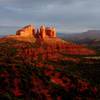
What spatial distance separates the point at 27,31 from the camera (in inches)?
7525

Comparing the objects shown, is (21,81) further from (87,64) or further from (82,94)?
(87,64)

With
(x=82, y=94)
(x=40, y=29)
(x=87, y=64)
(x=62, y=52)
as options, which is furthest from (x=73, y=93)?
(x=40, y=29)

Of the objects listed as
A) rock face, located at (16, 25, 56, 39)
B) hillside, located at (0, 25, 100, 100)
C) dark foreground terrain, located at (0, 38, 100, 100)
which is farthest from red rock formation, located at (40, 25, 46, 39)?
dark foreground terrain, located at (0, 38, 100, 100)

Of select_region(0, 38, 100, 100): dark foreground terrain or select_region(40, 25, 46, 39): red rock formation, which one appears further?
select_region(40, 25, 46, 39): red rock formation

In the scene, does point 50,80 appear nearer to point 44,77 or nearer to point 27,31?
point 44,77

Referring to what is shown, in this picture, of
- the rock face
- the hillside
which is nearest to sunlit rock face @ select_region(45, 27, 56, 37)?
the rock face

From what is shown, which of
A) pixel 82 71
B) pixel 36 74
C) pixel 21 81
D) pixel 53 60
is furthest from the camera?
pixel 53 60

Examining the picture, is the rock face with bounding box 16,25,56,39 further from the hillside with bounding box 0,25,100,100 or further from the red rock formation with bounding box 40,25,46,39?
the hillside with bounding box 0,25,100,100

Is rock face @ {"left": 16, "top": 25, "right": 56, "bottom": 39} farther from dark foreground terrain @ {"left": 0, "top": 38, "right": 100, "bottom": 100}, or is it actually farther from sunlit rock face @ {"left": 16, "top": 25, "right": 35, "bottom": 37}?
dark foreground terrain @ {"left": 0, "top": 38, "right": 100, "bottom": 100}

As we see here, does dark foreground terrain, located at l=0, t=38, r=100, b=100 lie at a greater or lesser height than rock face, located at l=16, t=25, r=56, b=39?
lesser

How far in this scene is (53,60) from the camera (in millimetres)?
137875

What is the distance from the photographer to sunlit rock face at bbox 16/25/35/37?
623 feet

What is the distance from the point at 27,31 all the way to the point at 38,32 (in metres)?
6.66

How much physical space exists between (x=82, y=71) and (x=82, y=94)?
23.6 meters
